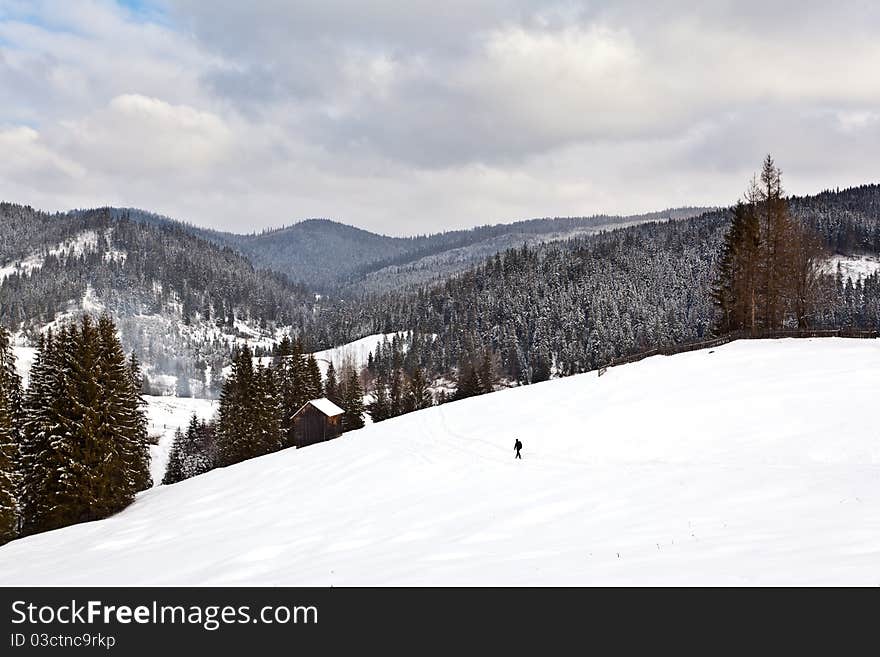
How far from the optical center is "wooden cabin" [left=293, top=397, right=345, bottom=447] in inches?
2074

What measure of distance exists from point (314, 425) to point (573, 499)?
122ft

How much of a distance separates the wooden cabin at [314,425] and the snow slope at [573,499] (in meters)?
11.4

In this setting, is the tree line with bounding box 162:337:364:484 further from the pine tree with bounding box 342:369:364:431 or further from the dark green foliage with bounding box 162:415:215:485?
the dark green foliage with bounding box 162:415:215:485

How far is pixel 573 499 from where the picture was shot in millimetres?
19406

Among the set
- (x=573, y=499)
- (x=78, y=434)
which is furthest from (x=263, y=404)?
(x=573, y=499)

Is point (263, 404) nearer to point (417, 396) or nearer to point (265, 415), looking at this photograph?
point (265, 415)

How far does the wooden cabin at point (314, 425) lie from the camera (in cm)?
5269

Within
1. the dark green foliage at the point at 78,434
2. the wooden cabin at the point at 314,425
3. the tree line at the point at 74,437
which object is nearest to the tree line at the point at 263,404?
the wooden cabin at the point at 314,425

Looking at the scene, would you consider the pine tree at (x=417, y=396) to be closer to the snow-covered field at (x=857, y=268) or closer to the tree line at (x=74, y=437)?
the tree line at (x=74, y=437)

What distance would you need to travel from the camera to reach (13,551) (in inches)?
949

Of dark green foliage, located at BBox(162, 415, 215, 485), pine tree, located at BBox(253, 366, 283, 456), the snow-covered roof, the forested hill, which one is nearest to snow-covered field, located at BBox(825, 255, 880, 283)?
the forested hill
